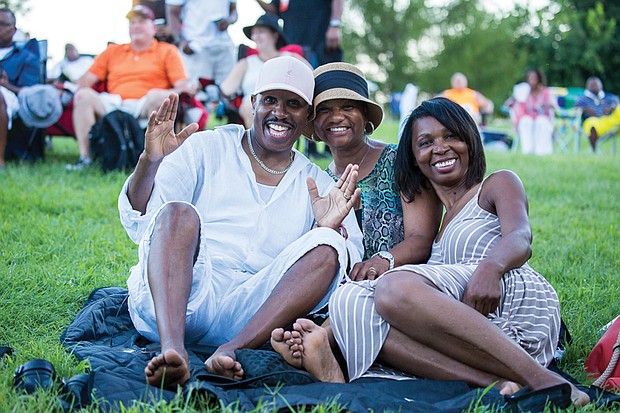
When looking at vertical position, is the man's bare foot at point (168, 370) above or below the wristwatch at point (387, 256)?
below

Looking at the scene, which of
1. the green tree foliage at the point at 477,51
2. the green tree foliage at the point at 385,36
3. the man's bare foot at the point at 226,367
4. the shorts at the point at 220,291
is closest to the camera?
the man's bare foot at the point at 226,367

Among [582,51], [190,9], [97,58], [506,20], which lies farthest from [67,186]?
[506,20]

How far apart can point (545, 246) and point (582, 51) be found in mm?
30545

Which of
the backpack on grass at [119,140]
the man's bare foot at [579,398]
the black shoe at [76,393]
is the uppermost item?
the backpack on grass at [119,140]

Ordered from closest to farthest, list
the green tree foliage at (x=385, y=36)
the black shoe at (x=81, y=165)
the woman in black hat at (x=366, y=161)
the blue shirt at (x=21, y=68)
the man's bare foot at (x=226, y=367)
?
the man's bare foot at (x=226, y=367), the woman in black hat at (x=366, y=161), the black shoe at (x=81, y=165), the blue shirt at (x=21, y=68), the green tree foliage at (x=385, y=36)

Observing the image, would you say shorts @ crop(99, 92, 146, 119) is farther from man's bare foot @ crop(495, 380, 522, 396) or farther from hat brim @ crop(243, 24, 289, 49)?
man's bare foot @ crop(495, 380, 522, 396)

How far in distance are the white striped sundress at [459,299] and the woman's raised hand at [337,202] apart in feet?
1.27

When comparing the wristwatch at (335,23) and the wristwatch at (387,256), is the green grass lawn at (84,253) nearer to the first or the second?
the wristwatch at (387,256)

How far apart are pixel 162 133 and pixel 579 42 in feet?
109

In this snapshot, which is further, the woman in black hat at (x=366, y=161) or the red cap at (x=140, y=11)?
the red cap at (x=140, y=11)

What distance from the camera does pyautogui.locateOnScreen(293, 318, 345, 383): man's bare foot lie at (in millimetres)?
3113

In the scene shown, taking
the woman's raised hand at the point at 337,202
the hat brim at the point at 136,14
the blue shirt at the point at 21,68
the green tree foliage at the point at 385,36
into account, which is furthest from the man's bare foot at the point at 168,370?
the green tree foliage at the point at 385,36

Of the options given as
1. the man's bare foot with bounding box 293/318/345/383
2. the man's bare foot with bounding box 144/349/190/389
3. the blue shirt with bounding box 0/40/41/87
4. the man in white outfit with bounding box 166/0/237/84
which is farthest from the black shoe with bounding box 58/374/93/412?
the man in white outfit with bounding box 166/0/237/84

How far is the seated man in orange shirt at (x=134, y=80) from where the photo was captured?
8.30 m
